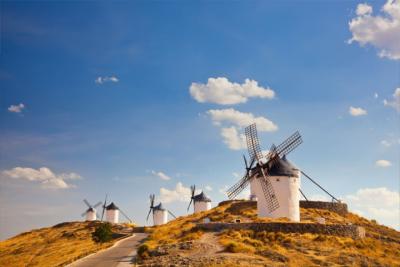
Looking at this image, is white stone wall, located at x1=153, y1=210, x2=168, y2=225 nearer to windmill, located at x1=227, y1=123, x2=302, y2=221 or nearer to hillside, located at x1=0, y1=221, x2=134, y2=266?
hillside, located at x1=0, y1=221, x2=134, y2=266

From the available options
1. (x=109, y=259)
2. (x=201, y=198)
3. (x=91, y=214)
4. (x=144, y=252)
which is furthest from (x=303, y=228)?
(x=91, y=214)

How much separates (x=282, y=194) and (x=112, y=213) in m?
62.0

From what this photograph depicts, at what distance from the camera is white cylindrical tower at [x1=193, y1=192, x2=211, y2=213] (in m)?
80.9

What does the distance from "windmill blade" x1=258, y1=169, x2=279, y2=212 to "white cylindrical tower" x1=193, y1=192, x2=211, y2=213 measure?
144ft

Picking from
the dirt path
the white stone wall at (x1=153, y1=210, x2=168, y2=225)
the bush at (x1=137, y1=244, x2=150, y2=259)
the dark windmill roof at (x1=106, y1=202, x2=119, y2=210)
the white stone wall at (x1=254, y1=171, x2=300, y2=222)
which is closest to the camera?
the dirt path

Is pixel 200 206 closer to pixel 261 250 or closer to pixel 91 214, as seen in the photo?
pixel 91 214

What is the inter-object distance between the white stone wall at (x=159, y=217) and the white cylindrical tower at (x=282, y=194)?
4796 cm

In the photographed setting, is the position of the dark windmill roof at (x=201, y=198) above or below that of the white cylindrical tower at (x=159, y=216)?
above

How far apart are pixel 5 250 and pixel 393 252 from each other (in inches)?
2404

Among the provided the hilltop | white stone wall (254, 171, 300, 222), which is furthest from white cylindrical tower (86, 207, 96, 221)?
white stone wall (254, 171, 300, 222)

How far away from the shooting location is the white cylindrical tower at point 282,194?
38.2m

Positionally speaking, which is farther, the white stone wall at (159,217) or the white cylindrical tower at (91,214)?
the white cylindrical tower at (91,214)

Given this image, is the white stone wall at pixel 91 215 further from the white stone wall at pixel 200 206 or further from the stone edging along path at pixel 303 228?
the stone edging along path at pixel 303 228

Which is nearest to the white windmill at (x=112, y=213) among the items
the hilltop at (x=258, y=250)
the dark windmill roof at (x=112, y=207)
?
the dark windmill roof at (x=112, y=207)
